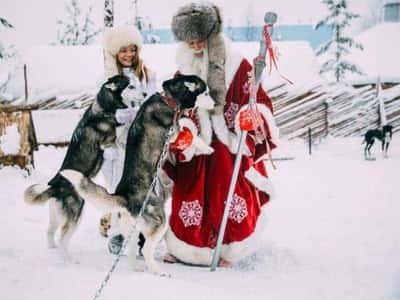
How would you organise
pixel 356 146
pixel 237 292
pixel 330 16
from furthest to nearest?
pixel 330 16 → pixel 356 146 → pixel 237 292

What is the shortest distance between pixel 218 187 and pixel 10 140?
4540 mm

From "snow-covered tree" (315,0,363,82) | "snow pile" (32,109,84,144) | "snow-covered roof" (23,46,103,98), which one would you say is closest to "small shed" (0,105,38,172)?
"snow pile" (32,109,84,144)

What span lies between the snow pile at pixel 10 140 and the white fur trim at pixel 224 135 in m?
4.40

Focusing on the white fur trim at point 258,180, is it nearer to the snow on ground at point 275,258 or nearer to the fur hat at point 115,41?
the snow on ground at point 275,258

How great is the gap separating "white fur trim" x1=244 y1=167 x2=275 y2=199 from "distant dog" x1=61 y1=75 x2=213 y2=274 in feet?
1.84

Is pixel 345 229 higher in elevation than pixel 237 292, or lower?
lower

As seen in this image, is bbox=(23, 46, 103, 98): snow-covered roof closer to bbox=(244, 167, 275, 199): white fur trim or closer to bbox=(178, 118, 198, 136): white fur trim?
bbox=(178, 118, 198, 136): white fur trim

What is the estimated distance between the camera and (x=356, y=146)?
12.7 m

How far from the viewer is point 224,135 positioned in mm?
3523

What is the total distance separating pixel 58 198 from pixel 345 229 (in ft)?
8.88

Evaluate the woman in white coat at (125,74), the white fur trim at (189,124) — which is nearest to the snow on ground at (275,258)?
the woman in white coat at (125,74)

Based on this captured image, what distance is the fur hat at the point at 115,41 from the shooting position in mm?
3732

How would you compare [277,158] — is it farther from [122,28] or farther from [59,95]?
[122,28]

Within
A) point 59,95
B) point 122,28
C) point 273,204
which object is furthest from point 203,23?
point 59,95
